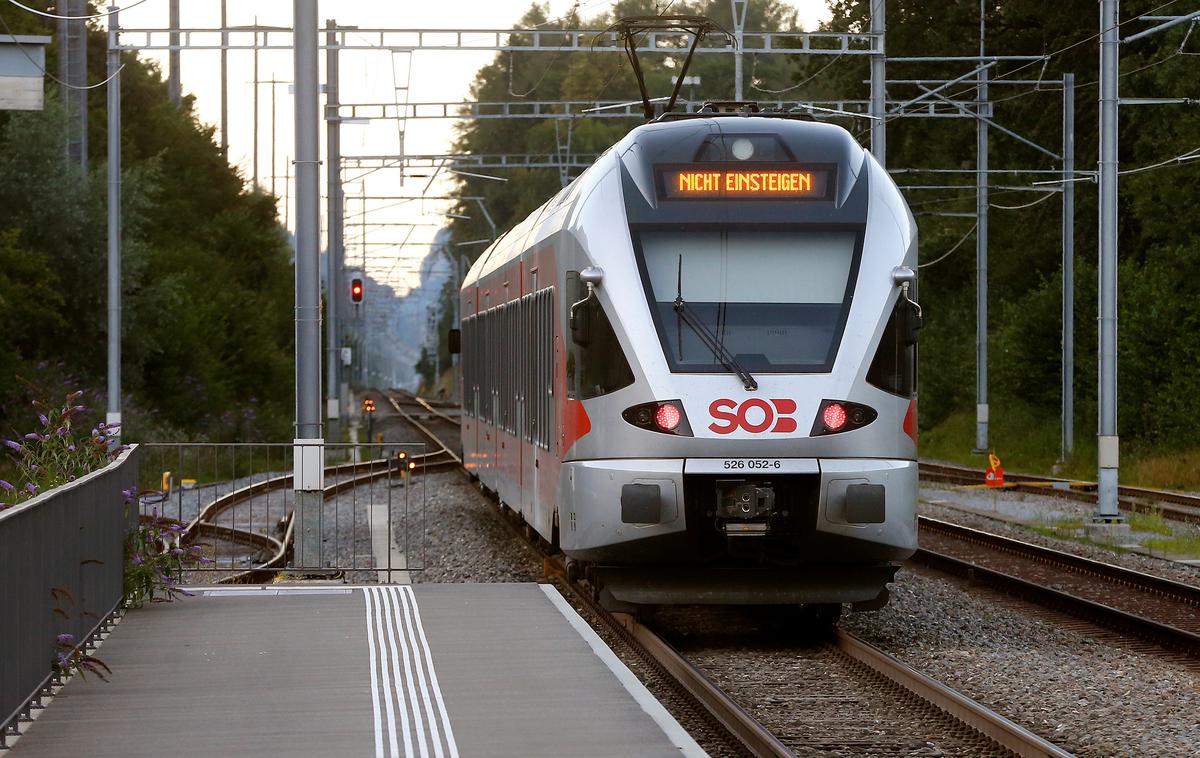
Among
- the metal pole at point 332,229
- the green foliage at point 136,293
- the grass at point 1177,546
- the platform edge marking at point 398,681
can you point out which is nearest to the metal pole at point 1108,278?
the grass at point 1177,546

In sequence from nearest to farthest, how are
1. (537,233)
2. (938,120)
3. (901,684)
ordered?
(901,684) < (537,233) < (938,120)

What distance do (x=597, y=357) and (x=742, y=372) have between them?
1.02 m

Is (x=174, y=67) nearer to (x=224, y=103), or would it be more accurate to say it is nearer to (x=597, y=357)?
(x=224, y=103)

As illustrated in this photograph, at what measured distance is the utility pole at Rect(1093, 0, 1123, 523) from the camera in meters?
23.3

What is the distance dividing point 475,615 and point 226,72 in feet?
212

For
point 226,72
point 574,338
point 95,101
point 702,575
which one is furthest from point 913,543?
point 226,72

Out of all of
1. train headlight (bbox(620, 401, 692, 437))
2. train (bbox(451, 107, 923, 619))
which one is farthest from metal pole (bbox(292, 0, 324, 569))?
train headlight (bbox(620, 401, 692, 437))

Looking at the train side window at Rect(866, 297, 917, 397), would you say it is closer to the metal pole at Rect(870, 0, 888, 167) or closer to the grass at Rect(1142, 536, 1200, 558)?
the grass at Rect(1142, 536, 1200, 558)

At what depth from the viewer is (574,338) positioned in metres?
12.7

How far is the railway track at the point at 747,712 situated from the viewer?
9.05 metres

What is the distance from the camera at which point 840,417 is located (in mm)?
12398

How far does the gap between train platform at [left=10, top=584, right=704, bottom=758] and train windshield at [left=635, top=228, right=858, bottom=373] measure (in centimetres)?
205

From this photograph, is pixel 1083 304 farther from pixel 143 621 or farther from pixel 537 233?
pixel 143 621

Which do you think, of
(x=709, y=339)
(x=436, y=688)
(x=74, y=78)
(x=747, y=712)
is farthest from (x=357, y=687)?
(x=74, y=78)
